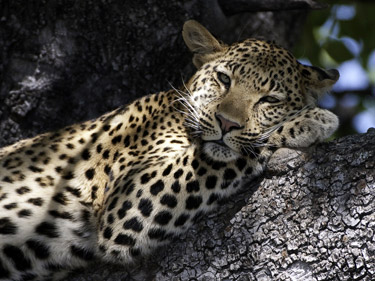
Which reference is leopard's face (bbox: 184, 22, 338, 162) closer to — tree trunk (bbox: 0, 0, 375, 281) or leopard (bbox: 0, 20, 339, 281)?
leopard (bbox: 0, 20, 339, 281)

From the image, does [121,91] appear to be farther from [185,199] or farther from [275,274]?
[275,274]

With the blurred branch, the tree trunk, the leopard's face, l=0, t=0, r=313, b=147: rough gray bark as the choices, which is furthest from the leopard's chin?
l=0, t=0, r=313, b=147: rough gray bark

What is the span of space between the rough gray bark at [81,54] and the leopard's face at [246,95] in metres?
0.69

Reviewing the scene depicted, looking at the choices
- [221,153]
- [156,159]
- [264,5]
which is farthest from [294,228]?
[264,5]

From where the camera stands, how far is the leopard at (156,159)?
180 inches

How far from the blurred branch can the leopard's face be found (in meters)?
0.37

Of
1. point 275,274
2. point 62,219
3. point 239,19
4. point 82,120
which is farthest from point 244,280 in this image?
point 239,19

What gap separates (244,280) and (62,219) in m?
1.55

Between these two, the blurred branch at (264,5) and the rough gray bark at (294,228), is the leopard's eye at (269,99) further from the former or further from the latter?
the blurred branch at (264,5)

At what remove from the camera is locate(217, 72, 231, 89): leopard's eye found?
5.22 m

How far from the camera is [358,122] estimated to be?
9016 mm

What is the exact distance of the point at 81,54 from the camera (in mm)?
6039

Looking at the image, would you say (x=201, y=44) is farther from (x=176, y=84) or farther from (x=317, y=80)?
(x=317, y=80)

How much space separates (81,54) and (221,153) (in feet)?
6.55
